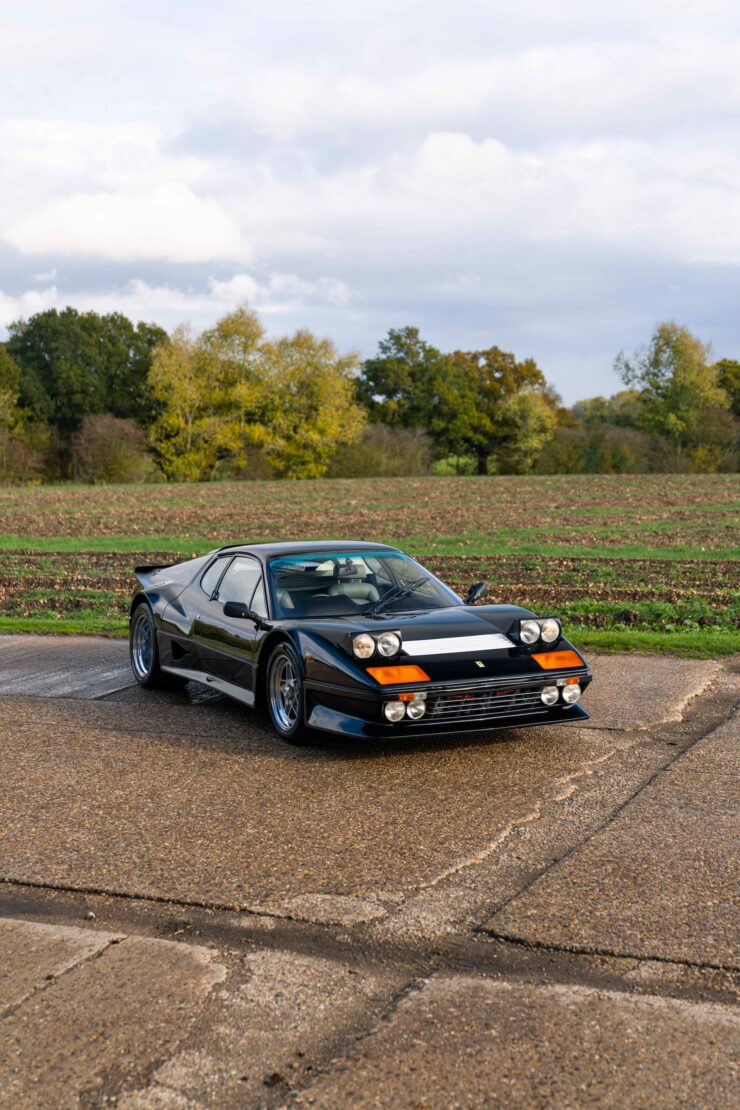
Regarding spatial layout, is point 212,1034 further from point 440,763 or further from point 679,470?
point 679,470

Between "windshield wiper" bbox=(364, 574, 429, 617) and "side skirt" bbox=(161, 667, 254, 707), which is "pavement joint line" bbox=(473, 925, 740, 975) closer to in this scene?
"windshield wiper" bbox=(364, 574, 429, 617)

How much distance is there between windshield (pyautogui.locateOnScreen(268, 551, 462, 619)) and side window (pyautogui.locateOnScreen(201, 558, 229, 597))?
2.34 ft

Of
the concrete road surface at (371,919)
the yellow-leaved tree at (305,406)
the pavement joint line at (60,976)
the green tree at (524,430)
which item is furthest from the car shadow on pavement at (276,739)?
the green tree at (524,430)

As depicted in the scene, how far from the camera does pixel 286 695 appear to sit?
7211 millimetres

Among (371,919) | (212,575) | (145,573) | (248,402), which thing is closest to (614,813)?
(371,919)

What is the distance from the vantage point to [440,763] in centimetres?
658

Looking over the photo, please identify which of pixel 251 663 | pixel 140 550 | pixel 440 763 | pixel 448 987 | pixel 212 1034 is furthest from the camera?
pixel 140 550

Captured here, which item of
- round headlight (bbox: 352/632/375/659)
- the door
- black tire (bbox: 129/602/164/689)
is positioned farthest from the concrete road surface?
black tire (bbox: 129/602/164/689)

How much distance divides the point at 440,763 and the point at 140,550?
56.6 feet

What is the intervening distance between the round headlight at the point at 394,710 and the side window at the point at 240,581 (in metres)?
1.87

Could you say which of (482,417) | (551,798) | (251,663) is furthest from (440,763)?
(482,417)

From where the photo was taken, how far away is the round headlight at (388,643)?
6555 millimetres

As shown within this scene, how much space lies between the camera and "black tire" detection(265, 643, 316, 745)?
693 cm

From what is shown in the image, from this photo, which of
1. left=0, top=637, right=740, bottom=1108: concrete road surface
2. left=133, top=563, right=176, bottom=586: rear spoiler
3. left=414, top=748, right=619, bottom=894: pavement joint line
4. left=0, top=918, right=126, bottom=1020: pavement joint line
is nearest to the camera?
left=0, top=637, right=740, bottom=1108: concrete road surface
